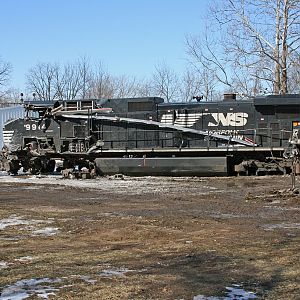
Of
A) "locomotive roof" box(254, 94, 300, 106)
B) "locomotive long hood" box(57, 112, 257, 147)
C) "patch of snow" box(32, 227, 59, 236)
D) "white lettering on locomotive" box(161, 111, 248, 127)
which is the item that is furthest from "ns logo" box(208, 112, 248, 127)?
"patch of snow" box(32, 227, 59, 236)

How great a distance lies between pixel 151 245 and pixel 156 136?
15.3 metres

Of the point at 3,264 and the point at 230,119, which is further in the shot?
the point at 230,119

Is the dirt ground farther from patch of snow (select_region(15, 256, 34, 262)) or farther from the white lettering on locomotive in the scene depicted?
the white lettering on locomotive

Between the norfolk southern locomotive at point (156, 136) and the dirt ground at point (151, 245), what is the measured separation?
5.53 metres

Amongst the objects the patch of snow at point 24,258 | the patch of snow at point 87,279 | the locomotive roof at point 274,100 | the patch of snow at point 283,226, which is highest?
the locomotive roof at point 274,100

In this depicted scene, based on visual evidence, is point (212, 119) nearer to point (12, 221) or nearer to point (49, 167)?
point (49, 167)

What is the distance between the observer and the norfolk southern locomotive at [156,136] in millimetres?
21609

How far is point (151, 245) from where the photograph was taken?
7934 mm

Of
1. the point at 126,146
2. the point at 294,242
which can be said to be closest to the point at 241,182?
the point at 126,146

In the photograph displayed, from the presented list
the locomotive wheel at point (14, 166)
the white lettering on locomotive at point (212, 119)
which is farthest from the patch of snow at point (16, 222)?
the locomotive wheel at point (14, 166)

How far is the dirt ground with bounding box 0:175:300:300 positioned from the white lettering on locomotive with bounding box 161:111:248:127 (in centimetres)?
655

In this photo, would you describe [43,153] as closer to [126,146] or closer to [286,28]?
[126,146]

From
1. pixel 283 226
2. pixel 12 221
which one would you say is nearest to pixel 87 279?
pixel 283 226

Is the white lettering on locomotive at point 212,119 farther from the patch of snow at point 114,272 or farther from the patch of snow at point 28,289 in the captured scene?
the patch of snow at point 28,289
